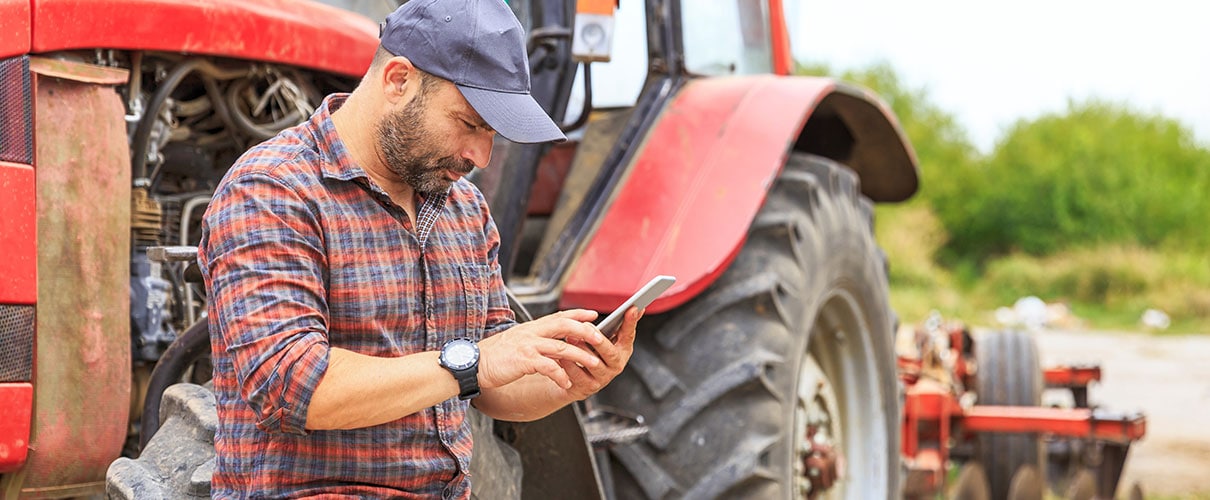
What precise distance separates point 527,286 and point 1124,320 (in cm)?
1703

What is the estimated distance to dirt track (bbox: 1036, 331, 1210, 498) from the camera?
7410mm

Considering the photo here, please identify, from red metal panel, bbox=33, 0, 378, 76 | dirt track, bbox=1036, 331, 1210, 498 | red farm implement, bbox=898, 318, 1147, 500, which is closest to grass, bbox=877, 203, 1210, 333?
dirt track, bbox=1036, 331, 1210, 498

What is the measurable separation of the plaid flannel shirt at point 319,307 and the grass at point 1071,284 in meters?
15.8

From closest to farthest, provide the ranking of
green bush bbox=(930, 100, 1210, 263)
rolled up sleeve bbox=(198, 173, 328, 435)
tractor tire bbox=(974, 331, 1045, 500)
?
rolled up sleeve bbox=(198, 173, 328, 435), tractor tire bbox=(974, 331, 1045, 500), green bush bbox=(930, 100, 1210, 263)

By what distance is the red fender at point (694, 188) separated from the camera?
10.3 ft

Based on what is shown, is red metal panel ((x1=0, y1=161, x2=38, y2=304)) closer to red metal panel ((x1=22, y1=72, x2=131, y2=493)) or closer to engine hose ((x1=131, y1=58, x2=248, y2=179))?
red metal panel ((x1=22, y1=72, x2=131, y2=493))

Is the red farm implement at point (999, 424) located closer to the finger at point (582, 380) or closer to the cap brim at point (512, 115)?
the finger at point (582, 380)

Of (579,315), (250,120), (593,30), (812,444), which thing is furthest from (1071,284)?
(579,315)

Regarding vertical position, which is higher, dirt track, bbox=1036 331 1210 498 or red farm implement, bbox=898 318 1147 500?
red farm implement, bbox=898 318 1147 500

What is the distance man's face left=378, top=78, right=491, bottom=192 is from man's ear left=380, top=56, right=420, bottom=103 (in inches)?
0.8

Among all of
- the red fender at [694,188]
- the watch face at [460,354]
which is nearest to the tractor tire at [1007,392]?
the red fender at [694,188]

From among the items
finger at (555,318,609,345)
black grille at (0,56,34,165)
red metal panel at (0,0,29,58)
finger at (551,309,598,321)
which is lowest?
finger at (555,318,609,345)

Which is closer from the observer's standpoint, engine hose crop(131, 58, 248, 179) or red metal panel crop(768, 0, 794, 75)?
engine hose crop(131, 58, 248, 179)

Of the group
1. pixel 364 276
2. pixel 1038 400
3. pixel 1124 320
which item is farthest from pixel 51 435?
pixel 1124 320
